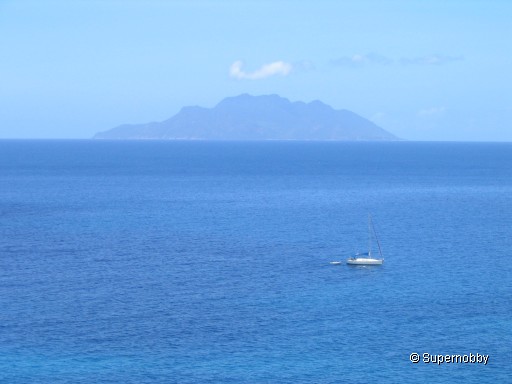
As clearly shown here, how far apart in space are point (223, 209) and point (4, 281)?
2401 inches

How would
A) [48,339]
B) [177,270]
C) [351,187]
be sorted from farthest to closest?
1. [351,187]
2. [177,270]
3. [48,339]

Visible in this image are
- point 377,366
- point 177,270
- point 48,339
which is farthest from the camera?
point 177,270

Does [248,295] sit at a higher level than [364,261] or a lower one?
lower

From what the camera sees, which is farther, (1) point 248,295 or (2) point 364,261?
(2) point 364,261

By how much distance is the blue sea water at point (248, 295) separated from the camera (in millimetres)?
55656

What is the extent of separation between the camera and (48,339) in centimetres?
6025

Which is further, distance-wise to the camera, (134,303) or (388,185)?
(388,185)

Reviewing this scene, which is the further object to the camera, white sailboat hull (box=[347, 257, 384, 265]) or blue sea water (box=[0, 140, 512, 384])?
white sailboat hull (box=[347, 257, 384, 265])

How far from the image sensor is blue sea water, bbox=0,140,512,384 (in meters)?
55.7

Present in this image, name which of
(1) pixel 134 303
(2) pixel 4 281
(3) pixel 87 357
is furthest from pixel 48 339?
(2) pixel 4 281

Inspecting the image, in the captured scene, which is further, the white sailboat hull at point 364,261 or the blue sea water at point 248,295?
the white sailboat hull at point 364,261

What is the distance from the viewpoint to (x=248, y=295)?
240ft

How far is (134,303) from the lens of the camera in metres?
70.5

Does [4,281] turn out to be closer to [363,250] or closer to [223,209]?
[363,250]
